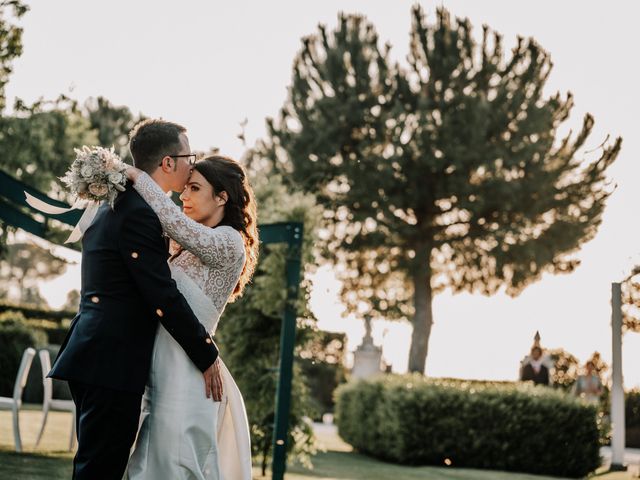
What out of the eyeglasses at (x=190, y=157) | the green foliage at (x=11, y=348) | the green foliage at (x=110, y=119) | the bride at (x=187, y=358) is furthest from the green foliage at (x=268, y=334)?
the green foliage at (x=110, y=119)

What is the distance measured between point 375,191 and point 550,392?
41.7 ft

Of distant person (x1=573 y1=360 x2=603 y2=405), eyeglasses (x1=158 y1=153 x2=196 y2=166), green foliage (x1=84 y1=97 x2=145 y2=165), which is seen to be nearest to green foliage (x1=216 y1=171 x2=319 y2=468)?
eyeglasses (x1=158 y1=153 x2=196 y2=166)

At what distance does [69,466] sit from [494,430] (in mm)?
6466

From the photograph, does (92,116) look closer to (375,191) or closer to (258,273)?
(375,191)

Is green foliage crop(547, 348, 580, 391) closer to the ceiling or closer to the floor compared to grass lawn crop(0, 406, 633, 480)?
closer to the ceiling

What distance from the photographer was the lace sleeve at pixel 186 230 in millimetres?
3908

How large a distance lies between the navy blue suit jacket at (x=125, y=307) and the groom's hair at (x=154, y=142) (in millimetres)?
241

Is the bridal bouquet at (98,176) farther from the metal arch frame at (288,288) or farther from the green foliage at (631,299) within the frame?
the green foliage at (631,299)

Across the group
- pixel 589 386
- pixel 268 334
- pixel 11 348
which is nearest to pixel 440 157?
pixel 589 386

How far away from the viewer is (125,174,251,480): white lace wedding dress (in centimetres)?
391

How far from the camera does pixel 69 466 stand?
9.45 metres

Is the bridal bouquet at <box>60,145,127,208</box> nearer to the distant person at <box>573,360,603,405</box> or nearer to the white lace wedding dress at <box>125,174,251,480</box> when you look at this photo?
the white lace wedding dress at <box>125,174,251,480</box>

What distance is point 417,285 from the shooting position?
92.1ft

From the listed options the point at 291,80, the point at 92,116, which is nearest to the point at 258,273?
the point at 291,80
